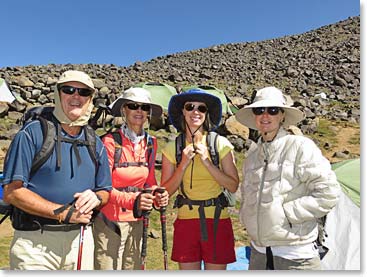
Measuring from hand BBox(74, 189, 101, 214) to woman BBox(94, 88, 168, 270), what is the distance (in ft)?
2.14

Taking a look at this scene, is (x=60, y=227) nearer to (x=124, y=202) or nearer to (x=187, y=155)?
(x=124, y=202)

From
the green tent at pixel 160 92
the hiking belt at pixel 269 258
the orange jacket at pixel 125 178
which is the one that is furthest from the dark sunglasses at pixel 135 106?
the green tent at pixel 160 92

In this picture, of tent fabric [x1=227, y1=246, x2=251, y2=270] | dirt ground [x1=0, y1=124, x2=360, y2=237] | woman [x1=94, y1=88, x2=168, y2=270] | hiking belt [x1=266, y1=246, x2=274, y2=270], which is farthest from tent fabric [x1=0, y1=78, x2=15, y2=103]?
hiking belt [x1=266, y1=246, x2=274, y2=270]

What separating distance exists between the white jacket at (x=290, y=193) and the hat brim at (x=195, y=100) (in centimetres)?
115

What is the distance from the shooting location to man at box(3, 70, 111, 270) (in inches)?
139

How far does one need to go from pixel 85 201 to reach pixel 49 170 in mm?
427

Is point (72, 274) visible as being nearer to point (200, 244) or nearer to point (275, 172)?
point (200, 244)

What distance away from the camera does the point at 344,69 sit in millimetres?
46938

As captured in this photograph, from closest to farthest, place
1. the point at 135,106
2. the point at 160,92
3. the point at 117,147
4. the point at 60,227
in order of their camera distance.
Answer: the point at 60,227 < the point at 117,147 < the point at 135,106 < the point at 160,92

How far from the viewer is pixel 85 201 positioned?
12.1 feet

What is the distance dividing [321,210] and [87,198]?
86.0 inches

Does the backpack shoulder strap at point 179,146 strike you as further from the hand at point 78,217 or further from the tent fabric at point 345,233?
the tent fabric at point 345,233

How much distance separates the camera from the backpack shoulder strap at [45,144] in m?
3.59

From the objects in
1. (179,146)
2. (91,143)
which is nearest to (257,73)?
(179,146)
